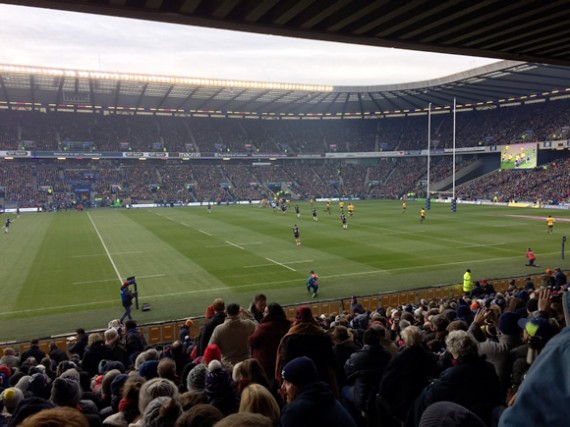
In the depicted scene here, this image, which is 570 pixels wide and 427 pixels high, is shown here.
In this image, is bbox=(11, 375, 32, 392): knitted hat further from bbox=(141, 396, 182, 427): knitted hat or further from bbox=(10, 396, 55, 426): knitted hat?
bbox=(141, 396, 182, 427): knitted hat

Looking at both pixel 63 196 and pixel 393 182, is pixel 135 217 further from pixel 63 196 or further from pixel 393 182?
pixel 393 182

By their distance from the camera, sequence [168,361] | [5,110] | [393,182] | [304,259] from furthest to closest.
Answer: [393,182]
[5,110]
[304,259]
[168,361]

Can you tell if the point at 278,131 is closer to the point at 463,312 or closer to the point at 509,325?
the point at 463,312

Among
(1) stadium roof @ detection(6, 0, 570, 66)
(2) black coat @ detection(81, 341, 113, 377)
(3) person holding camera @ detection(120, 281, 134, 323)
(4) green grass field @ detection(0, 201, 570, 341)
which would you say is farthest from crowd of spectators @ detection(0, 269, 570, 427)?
(4) green grass field @ detection(0, 201, 570, 341)

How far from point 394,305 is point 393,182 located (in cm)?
7773

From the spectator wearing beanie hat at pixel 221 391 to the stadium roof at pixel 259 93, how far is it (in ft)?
198

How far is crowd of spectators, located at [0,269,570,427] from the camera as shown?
7.22 feet

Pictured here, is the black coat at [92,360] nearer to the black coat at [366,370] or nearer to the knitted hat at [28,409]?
the knitted hat at [28,409]

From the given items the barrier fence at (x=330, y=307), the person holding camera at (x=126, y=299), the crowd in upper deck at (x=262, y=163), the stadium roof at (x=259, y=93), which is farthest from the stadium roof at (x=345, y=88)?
the person holding camera at (x=126, y=299)

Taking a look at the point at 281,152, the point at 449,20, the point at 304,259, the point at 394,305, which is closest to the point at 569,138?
the point at 281,152

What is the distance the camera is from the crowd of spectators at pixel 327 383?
7.22 ft

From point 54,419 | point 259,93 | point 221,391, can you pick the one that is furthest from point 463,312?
point 259,93

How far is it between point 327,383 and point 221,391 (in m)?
1.32

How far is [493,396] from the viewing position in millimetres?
4352
